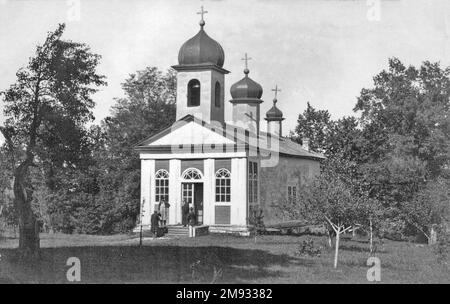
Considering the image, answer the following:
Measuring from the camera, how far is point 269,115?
49250 mm

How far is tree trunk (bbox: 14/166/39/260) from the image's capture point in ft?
59.4

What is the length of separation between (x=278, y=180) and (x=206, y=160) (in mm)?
5702

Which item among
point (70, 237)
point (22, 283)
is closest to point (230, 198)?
point (70, 237)

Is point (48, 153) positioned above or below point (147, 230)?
above

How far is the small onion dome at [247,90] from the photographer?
4331 centimetres

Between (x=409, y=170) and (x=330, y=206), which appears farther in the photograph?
(x=409, y=170)

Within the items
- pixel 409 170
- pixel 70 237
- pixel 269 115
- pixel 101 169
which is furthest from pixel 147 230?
pixel 269 115

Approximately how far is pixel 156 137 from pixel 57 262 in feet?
47.2

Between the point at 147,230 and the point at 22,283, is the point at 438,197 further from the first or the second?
A: the point at 22,283

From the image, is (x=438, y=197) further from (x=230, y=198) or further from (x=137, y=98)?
(x=137, y=98)

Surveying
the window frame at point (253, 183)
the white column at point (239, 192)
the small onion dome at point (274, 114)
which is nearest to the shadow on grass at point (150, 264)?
the white column at point (239, 192)

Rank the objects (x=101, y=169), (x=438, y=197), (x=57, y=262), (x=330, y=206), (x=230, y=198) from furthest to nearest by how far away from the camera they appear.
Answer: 1. (x=101, y=169)
2. (x=230, y=198)
3. (x=438, y=197)
4. (x=330, y=206)
5. (x=57, y=262)
